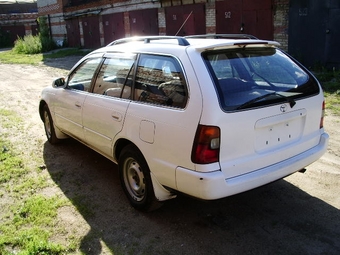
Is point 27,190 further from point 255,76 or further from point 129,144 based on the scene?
point 255,76

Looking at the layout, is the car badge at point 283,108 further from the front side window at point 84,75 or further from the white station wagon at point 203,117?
the front side window at point 84,75

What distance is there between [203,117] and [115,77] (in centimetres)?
156

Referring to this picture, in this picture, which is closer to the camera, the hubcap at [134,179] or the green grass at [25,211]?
the green grass at [25,211]

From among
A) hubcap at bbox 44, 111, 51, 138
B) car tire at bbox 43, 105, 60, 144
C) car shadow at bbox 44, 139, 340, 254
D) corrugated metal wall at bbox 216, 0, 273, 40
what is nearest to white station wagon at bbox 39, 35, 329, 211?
car shadow at bbox 44, 139, 340, 254

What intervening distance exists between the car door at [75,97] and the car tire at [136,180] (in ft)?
3.66

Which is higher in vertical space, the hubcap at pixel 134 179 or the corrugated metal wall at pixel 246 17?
the corrugated metal wall at pixel 246 17

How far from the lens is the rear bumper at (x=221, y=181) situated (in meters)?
2.91

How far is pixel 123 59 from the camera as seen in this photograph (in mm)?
4004

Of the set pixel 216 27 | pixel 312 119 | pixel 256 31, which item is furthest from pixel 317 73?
pixel 312 119

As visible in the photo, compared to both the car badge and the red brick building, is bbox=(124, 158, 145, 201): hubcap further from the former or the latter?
Result: the red brick building

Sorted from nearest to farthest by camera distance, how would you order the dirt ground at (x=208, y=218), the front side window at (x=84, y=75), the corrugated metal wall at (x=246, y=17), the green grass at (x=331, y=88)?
1. the dirt ground at (x=208, y=218)
2. the front side window at (x=84, y=75)
3. the green grass at (x=331, y=88)
4. the corrugated metal wall at (x=246, y=17)

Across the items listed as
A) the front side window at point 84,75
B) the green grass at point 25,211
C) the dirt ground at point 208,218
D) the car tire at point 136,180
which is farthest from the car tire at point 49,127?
the car tire at point 136,180

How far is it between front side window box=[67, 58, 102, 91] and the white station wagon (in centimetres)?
36

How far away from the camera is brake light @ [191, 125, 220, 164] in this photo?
9.52ft
